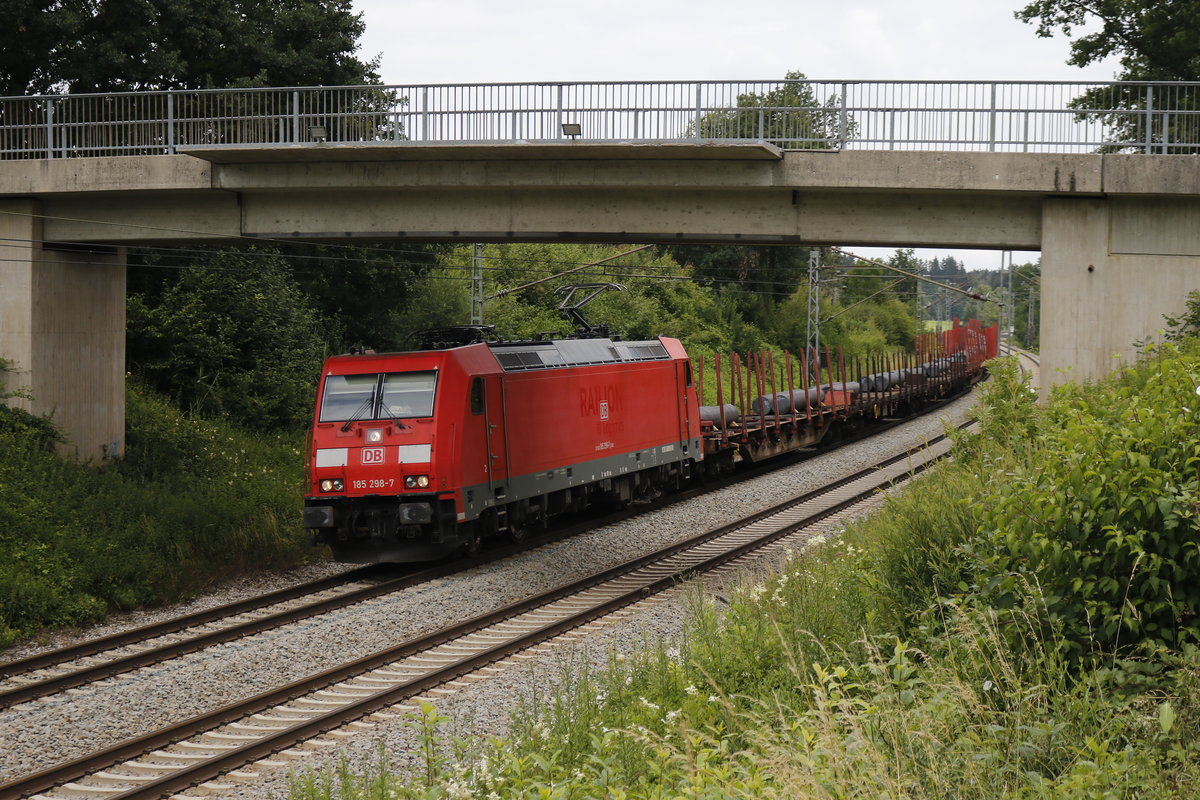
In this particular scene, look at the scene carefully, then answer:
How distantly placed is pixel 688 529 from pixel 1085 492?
45.0 ft

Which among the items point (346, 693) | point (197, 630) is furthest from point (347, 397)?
point (346, 693)

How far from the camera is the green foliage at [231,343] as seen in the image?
24375 millimetres

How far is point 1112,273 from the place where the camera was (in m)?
14.7

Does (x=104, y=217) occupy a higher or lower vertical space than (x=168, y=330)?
higher

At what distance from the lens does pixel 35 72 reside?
2480 centimetres

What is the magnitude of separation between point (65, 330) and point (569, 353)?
7.92 metres

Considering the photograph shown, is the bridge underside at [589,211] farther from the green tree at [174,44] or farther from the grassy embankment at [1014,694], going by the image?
the green tree at [174,44]

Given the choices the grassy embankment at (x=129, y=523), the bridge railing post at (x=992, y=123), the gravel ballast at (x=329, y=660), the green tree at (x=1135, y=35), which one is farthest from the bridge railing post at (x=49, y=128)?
the green tree at (x=1135, y=35)

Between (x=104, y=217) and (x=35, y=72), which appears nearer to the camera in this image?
(x=104, y=217)

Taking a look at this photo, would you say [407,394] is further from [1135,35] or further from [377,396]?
[1135,35]

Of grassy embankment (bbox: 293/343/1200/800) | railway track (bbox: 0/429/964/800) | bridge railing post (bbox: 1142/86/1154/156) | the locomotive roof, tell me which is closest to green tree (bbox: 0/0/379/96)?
the locomotive roof

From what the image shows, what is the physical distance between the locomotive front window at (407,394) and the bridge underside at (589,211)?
264 cm

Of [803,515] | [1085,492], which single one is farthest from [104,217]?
[1085,492]

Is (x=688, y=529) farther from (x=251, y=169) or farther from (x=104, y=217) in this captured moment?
(x=104, y=217)
